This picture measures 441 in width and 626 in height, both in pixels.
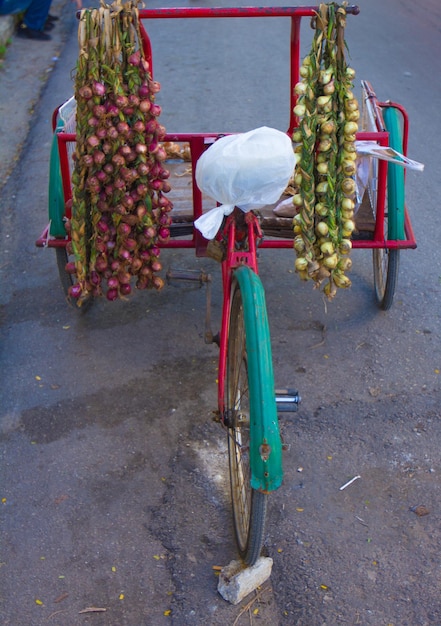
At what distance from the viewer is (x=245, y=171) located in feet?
8.94

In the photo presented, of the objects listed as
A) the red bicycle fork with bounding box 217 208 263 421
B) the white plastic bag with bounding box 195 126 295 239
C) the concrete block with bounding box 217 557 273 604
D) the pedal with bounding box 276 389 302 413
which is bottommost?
the concrete block with bounding box 217 557 273 604

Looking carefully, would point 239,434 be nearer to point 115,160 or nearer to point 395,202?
point 115,160

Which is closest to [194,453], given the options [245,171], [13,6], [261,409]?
[261,409]

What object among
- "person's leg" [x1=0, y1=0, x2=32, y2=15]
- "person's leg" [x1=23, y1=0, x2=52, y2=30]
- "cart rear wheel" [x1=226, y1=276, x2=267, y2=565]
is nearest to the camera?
"cart rear wheel" [x1=226, y1=276, x2=267, y2=565]

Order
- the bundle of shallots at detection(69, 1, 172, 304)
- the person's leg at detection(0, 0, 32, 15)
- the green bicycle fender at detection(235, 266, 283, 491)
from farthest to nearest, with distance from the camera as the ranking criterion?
1. the person's leg at detection(0, 0, 32, 15)
2. the bundle of shallots at detection(69, 1, 172, 304)
3. the green bicycle fender at detection(235, 266, 283, 491)

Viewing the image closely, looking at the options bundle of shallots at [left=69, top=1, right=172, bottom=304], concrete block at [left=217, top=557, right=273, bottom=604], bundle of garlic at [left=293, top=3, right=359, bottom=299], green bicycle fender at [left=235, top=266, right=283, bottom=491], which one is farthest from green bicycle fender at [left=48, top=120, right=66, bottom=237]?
concrete block at [left=217, top=557, right=273, bottom=604]

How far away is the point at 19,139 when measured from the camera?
6.95 metres

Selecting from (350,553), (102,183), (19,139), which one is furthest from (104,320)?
(19,139)

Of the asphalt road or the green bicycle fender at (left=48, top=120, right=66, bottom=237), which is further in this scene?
the green bicycle fender at (left=48, top=120, right=66, bottom=237)

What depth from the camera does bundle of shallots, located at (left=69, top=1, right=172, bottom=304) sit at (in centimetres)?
306

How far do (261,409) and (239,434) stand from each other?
23.6 inches

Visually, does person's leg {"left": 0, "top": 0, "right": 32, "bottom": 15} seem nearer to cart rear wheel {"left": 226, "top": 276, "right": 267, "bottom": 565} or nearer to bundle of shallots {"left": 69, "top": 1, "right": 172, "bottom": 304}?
bundle of shallots {"left": 69, "top": 1, "right": 172, "bottom": 304}

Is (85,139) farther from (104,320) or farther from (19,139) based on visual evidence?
(19,139)

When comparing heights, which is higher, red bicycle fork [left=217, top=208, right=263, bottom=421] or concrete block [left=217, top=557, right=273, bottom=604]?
red bicycle fork [left=217, top=208, right=263, bottom=421]
